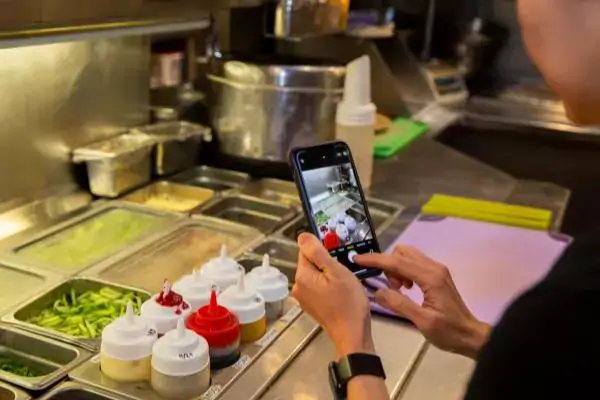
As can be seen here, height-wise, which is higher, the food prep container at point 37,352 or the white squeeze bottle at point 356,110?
the white squeeze bottle at point 356,110

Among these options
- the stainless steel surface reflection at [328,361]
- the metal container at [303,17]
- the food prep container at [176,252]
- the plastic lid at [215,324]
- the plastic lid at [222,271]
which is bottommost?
the stainless steel surface reflection at [328,361]

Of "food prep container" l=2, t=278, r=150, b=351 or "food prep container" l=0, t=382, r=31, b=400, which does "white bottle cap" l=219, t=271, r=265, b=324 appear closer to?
"food prep container" l=2, t=278, r=150, b=351

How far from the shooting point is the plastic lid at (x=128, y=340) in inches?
39.0

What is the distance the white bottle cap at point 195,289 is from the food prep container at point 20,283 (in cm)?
23

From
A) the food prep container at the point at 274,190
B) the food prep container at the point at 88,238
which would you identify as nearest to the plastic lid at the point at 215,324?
the food prep container at the point at 88,238

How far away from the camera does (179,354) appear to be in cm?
97

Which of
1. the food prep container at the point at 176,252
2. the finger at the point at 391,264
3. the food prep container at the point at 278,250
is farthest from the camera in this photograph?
the food prep container at the point at 278,250

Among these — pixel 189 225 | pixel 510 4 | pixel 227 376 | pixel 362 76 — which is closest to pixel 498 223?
pixel 362 76

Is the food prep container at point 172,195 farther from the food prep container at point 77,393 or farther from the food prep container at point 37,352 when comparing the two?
the food prep container at point 77,393

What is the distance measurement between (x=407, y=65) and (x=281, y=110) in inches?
39.7

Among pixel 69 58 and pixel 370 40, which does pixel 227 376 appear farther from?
pixel 370 40

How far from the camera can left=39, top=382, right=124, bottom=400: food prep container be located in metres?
0.97

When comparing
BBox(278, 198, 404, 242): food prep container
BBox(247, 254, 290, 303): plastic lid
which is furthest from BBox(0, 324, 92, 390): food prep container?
BBox(278, 198, 404, 242): food prep container

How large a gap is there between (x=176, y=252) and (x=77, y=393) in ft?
1.51
